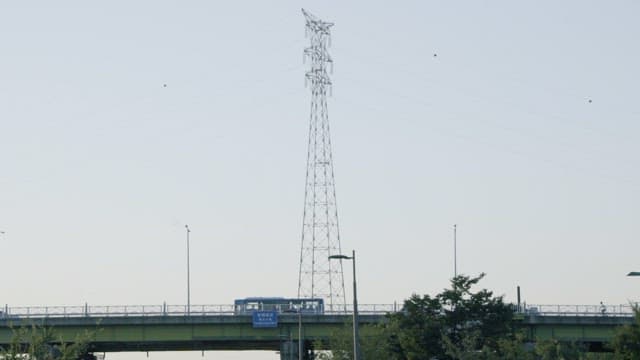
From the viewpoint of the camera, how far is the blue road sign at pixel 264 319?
143 m

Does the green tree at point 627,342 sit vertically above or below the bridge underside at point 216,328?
below

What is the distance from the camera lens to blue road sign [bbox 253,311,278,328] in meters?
143

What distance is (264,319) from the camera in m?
143

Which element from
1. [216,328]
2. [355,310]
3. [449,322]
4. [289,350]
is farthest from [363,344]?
[355,310]

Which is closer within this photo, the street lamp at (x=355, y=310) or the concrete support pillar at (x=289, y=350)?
the street lamp at (x=355, y=310)

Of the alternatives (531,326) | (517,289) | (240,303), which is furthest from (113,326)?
(517,289)

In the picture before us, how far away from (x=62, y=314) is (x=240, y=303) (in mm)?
19608

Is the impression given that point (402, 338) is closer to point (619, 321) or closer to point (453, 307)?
point (453, 307)

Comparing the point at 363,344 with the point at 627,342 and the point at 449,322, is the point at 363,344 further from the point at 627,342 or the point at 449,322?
the point at 627,342

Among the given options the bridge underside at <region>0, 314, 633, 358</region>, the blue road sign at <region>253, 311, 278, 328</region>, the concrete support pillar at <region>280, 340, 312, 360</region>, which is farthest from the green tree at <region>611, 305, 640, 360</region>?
the blue road sign at <region>253, 311, 278, 328</region>

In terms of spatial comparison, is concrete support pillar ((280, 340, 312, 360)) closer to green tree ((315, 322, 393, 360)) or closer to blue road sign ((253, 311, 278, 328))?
blue road sign ((253, 311, 278, 328))

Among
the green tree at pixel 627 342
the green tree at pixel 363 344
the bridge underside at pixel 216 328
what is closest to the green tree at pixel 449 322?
the green tree at pixel 363 344

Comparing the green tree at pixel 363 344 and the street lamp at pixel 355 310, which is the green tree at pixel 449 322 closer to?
the green tree at pixel 363 344

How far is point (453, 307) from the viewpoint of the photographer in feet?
374
